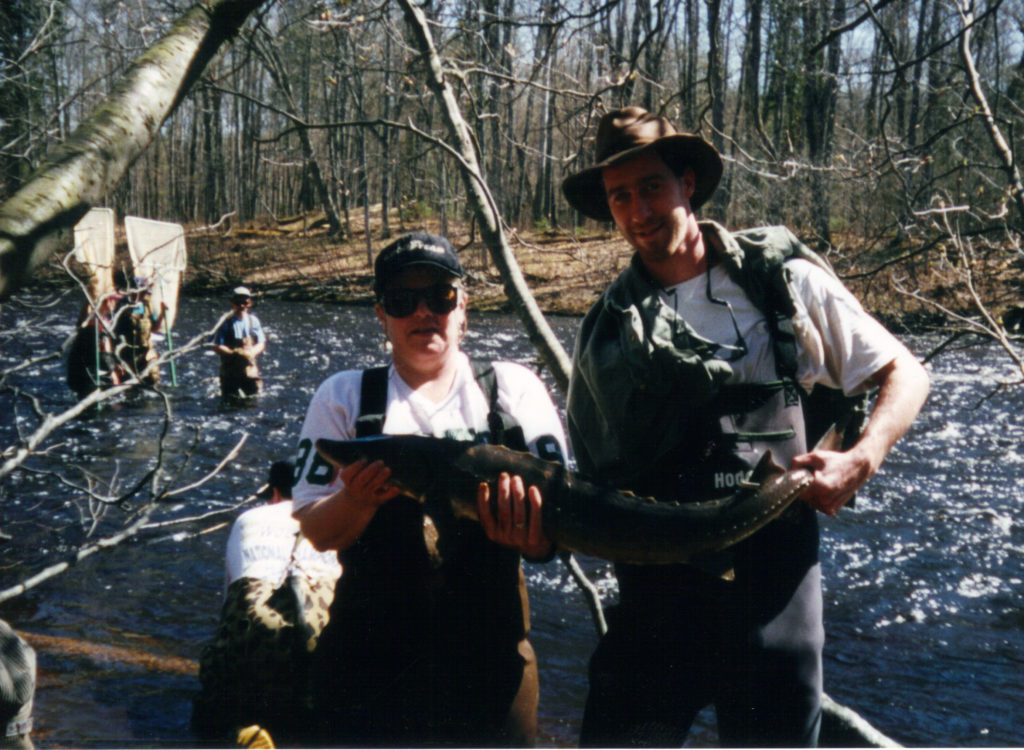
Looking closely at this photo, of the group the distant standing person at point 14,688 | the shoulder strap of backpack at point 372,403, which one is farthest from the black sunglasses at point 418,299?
the distant standing person at point 14,688

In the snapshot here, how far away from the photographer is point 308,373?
1878cm

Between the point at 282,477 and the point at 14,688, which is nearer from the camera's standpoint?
the point at 14,688

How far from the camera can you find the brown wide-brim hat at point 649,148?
2900 millimetres

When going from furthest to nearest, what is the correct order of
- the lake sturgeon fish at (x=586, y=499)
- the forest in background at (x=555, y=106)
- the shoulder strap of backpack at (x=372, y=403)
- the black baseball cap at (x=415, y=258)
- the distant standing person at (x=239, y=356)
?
the distant standing person at (x=239, y=356) → the forest in background at (x=555, y=106) → the black baseball cap at (x=415, y=258) → the shoulder strap of backpack at (x=372, y=403) → the lake sturgeon fish at (x=586, y=499)

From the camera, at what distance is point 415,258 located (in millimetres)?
2787

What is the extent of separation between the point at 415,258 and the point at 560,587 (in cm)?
628

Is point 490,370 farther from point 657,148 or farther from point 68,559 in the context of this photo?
point 68,559

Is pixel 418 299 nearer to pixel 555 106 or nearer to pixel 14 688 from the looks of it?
pixel 14 688

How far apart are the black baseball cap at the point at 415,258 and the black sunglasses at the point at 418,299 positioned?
5 cm

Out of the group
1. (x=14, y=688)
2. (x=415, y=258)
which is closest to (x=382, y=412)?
(x=415, y=258)

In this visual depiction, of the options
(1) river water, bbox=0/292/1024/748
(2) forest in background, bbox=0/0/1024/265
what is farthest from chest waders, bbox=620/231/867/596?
(1) river water, bbox=0/292/1024/748

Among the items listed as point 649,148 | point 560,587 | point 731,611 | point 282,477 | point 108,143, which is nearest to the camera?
point 108,143

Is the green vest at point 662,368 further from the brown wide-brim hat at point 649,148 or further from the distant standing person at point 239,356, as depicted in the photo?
the distant standing person at point 239,356

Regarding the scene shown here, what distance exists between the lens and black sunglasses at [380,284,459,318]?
2803 millimetres
